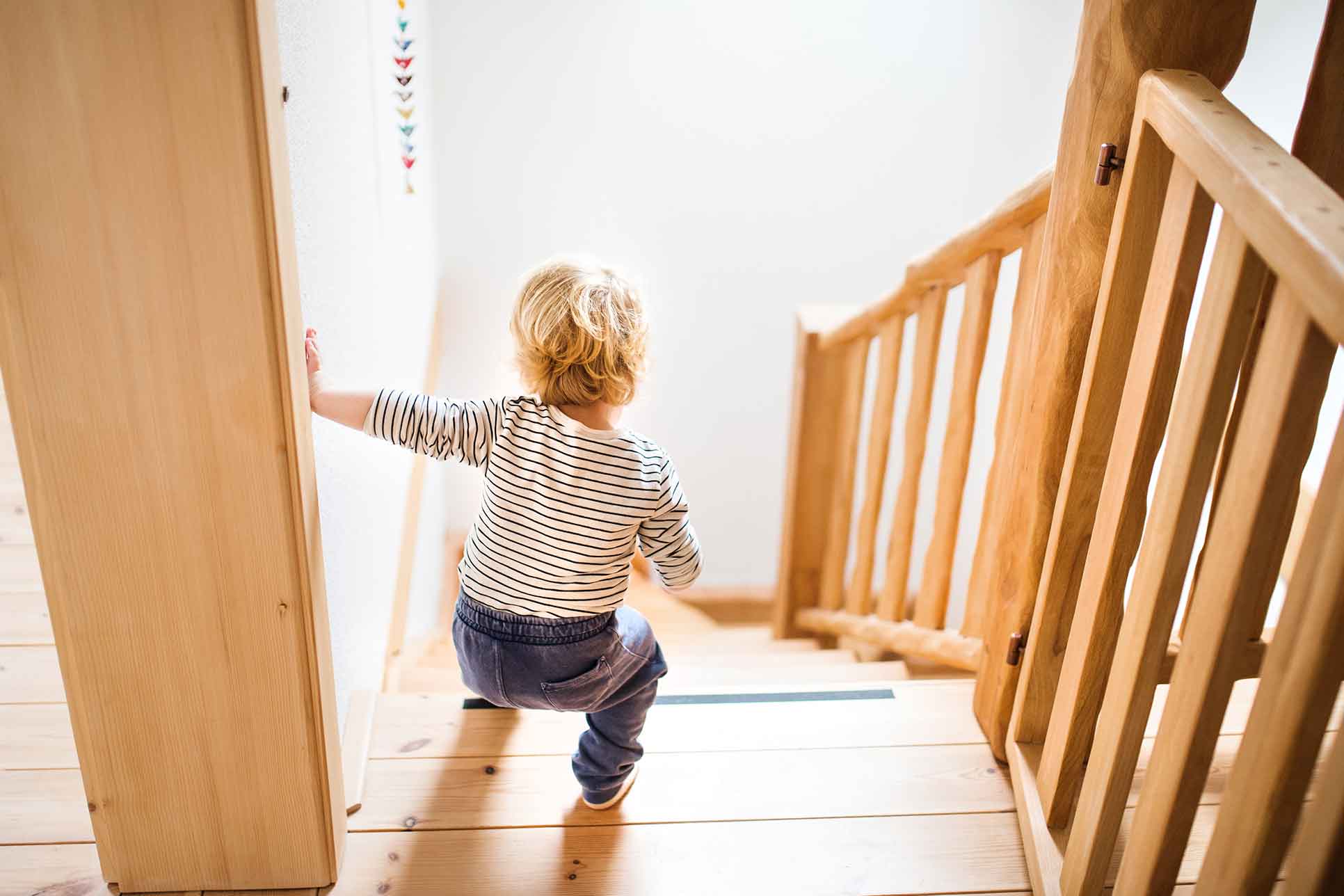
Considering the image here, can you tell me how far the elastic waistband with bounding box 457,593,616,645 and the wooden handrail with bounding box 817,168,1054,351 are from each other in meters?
0.93

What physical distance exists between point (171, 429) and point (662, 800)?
89cm

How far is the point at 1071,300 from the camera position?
127 centimetres

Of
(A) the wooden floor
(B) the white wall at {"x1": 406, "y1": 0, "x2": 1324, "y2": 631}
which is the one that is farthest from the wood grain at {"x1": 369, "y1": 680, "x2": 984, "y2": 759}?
(B) the white wall at {"x1": 406, "y1": 0, "x2": 1324, "y2": 631}

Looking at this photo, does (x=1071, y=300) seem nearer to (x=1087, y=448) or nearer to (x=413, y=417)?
(x=1087, y=448)

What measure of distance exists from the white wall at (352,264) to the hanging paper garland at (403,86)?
2.6 inches

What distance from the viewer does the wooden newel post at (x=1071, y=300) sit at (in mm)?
1085

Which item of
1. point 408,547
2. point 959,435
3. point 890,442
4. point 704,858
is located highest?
point 959,435

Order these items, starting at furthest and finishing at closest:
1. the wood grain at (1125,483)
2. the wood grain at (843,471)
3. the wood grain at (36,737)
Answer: the wood grain at (843,471)
the wood grain at (36,737)
the wood grain at (1125,483)

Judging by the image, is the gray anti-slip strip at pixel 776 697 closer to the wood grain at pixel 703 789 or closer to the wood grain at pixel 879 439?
the wood grain at pixel 703 789

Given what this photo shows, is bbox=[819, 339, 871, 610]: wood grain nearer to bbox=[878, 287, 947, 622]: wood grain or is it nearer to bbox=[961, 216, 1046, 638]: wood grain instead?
bbox=[878, 287, 947, 622]: wood grain

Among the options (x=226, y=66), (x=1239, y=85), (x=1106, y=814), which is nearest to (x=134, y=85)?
(x=226, y=66)

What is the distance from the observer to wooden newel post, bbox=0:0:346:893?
34.0 inches

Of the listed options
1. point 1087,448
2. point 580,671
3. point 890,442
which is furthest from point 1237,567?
point 890,442

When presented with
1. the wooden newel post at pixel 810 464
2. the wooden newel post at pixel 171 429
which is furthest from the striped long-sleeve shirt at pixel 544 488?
the wooden newel post at pixel 810 464
